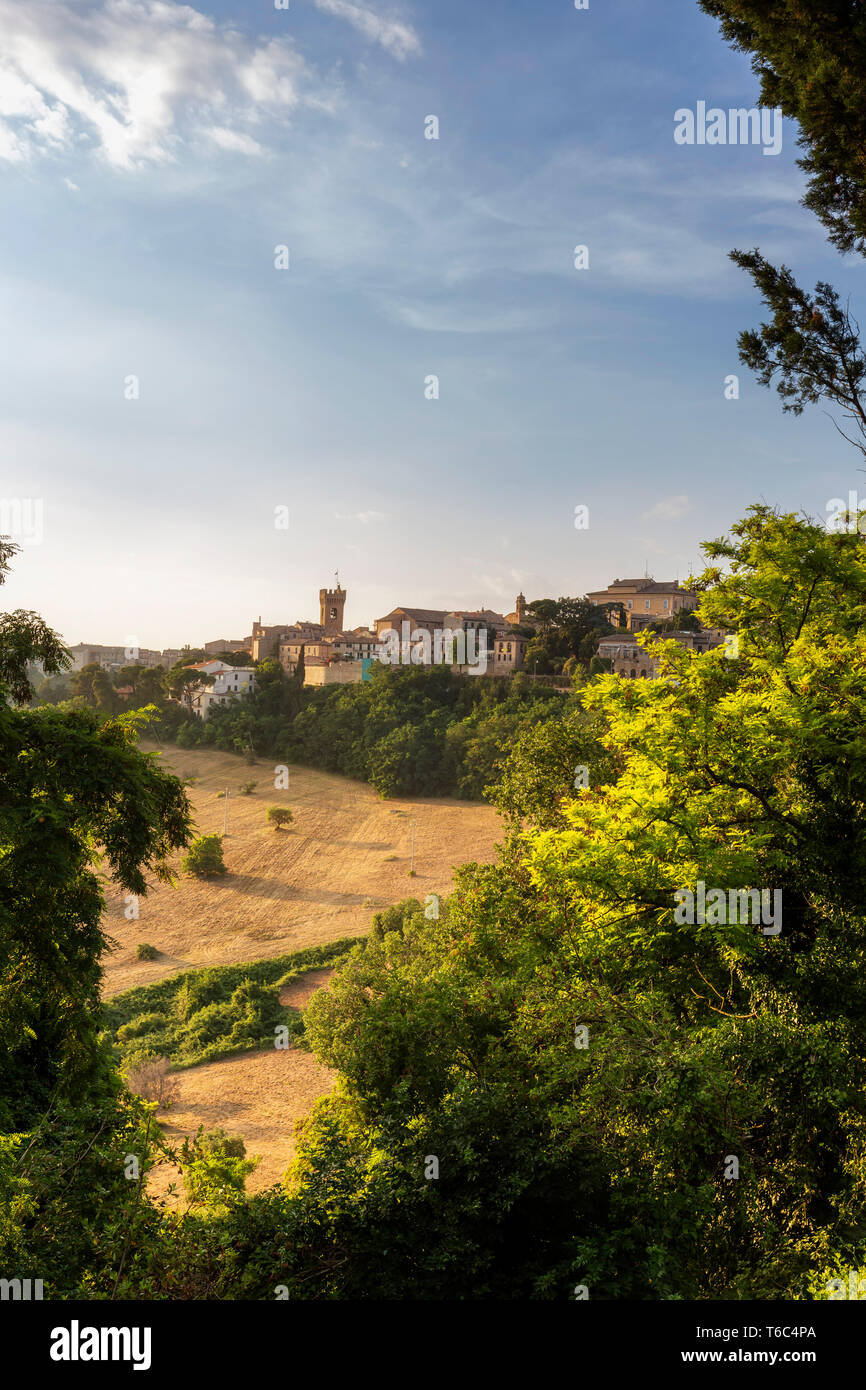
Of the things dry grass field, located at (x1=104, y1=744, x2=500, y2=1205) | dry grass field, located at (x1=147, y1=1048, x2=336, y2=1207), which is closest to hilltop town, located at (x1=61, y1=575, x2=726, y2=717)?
dry grass field, located at (x1=104, y1=744, x2=500, y2=1205)

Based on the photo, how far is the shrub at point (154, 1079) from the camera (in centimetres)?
2236

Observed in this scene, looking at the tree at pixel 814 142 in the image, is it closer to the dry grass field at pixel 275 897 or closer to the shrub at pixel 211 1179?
the shrub at pixel 211 1179

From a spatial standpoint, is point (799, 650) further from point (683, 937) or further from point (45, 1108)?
point (45, 1108)

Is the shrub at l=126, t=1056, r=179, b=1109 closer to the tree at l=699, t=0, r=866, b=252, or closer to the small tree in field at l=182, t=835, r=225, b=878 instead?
the small tree in field at l=182, t=835, r=225, b=878

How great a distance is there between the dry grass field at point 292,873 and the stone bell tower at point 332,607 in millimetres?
42366

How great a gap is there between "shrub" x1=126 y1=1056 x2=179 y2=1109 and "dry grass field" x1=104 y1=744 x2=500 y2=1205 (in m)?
0.39

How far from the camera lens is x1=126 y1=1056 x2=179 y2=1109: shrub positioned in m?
22.4

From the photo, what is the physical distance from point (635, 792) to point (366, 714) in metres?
64.2

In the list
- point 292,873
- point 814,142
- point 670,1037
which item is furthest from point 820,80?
point 292,873

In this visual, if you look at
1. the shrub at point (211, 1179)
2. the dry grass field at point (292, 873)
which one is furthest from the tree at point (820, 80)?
the dry grass field at point (292, 873)

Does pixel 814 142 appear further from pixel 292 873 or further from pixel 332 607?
pixel 332 607

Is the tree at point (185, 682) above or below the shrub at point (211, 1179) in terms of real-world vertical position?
above

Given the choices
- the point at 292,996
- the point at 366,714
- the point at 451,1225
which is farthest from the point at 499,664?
the point at 451,1225

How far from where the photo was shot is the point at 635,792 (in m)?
12.0
